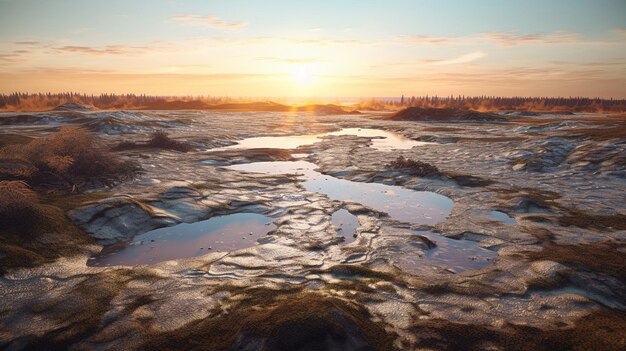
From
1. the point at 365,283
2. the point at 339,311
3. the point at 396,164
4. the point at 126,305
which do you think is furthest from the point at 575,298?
the point at 396,164

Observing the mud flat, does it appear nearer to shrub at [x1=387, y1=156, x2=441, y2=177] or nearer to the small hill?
shrub at [x1=387, y1=156, x2=441, y2=177]

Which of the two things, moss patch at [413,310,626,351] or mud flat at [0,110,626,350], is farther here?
mud flat at [0,110,626,350]

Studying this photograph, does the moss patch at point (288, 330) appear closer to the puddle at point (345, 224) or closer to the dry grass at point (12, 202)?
the puddle at point (345, 224)

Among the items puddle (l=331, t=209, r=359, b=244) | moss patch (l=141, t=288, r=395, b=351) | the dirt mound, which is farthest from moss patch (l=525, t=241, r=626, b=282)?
the dirt mound

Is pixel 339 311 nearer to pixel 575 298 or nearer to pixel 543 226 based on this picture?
pixel 575 298

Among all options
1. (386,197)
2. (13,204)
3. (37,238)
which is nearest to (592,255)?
(386,197)

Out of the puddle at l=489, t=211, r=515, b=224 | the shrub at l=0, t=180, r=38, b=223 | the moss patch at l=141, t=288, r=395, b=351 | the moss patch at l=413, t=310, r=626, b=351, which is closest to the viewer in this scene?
the moss patch at l=141, t=288, r=395, b=351

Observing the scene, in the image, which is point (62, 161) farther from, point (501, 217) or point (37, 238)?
point (501, 217)
